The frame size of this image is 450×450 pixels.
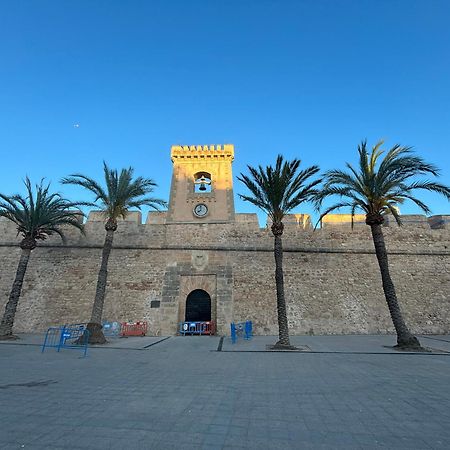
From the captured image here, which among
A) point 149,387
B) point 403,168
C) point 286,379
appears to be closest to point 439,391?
point 286,379

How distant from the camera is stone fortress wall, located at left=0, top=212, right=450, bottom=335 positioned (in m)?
15.8

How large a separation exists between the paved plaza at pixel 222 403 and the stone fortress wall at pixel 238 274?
770 centimetres

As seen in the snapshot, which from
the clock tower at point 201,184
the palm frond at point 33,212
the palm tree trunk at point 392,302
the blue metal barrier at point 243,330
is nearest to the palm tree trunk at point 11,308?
the palm frond at point 33,212

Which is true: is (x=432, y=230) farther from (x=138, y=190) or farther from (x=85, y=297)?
(x=85, y=297)

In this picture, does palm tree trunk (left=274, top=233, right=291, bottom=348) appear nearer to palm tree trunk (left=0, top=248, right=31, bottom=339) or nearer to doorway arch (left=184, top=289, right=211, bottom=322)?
doorway arch (left=184, top=289, right=211, bottom=322)

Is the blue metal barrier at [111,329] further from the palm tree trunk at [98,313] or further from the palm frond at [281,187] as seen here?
the palm frond at [281,187]

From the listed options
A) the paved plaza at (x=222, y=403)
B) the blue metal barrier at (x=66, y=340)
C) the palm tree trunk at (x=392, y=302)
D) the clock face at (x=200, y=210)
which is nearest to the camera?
the paved plaza at (x=222, y=403)

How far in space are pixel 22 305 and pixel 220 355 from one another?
13441 mm

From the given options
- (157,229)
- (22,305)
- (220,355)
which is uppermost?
(157,229)

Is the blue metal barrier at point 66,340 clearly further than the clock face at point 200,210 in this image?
No

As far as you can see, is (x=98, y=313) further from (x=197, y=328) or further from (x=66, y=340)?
(x=197, y=328)

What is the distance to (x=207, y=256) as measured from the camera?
17.7 meters

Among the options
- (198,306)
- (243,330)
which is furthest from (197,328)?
(243,330)

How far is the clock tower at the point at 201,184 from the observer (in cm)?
1897
